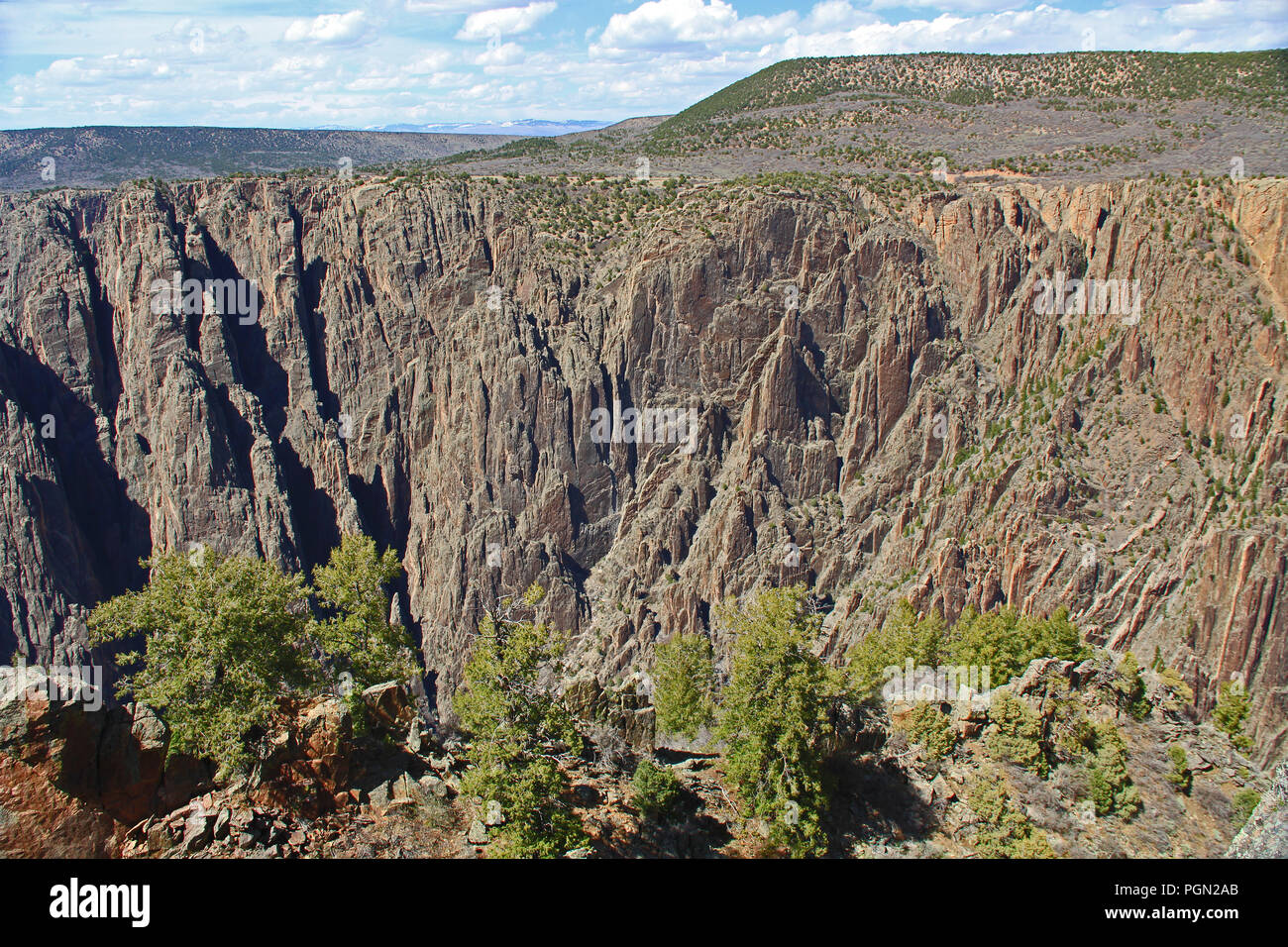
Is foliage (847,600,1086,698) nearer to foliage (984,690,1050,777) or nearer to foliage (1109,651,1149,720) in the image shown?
foliage (1109,651,1149,720)

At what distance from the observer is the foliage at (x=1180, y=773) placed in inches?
1195

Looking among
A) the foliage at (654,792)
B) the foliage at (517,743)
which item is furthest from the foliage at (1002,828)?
the foliage at (517,743)

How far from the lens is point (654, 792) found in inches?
1096

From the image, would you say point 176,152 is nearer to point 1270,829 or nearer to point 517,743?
point 517,743

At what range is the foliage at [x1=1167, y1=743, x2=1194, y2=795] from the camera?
99.6 feet

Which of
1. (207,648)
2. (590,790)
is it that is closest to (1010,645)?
(590,790)

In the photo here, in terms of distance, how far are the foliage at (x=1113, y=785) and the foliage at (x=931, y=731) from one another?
505cm

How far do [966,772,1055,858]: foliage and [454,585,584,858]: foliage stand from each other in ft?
46.2

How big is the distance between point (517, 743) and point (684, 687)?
1426 centimetres

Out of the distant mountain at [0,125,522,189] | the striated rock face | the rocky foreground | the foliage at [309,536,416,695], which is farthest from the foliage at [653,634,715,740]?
the distant mountain at [0,125,522,189]

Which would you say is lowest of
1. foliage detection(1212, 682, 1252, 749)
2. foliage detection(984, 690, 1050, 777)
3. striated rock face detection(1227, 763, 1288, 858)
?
foliage detection(1212, 682, 1252, 749)

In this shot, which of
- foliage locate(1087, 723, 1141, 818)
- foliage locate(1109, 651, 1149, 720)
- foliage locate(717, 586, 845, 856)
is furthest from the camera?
foliage locate(1109, 651, 1149, 720)

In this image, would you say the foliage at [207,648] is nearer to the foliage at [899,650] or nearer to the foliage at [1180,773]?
the foliage at [899,650]
